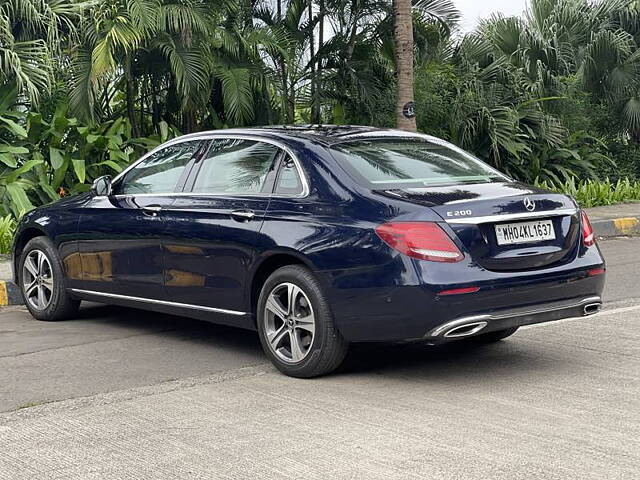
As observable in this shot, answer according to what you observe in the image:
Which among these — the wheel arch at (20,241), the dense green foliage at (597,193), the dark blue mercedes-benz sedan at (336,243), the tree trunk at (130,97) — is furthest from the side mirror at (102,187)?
the dense green foliage at (597,193)

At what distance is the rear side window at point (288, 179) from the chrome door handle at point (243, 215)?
20cm

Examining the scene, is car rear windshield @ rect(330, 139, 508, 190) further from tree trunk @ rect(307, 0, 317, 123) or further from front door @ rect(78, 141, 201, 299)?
tree trunk @ rect(307, 0, 317, 123)

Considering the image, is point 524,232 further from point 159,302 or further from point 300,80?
point 300,80

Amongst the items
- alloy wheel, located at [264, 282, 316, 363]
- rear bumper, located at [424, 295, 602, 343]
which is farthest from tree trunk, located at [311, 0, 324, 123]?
rear bumper, located at [424, 295, 602, 343]

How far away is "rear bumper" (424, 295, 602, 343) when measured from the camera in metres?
5.86

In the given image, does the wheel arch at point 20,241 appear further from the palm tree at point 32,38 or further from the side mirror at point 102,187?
the palm tree at point 32,38

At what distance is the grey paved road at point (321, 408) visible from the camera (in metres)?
4.68

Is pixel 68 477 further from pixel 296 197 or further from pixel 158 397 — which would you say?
pixel 296 197

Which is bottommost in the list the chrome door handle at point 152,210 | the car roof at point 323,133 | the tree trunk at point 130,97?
the chrome door handle at point 152,210

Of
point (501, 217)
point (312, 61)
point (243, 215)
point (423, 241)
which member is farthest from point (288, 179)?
point (312, 61)

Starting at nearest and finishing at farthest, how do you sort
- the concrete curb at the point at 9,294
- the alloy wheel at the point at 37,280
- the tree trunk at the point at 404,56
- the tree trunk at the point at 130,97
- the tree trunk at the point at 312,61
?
1. the alloy wheel at the point at 37,280
2. the concrete curb at the point at 9,294
3. the tree trunk at the point at 130,97
4. the tree trunk at the point at 404,56
5. the tree trunk at the point at 312,61

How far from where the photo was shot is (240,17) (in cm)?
1634

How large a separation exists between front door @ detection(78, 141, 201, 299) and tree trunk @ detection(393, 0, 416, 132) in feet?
25.6

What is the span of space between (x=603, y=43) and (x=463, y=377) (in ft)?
51.2
